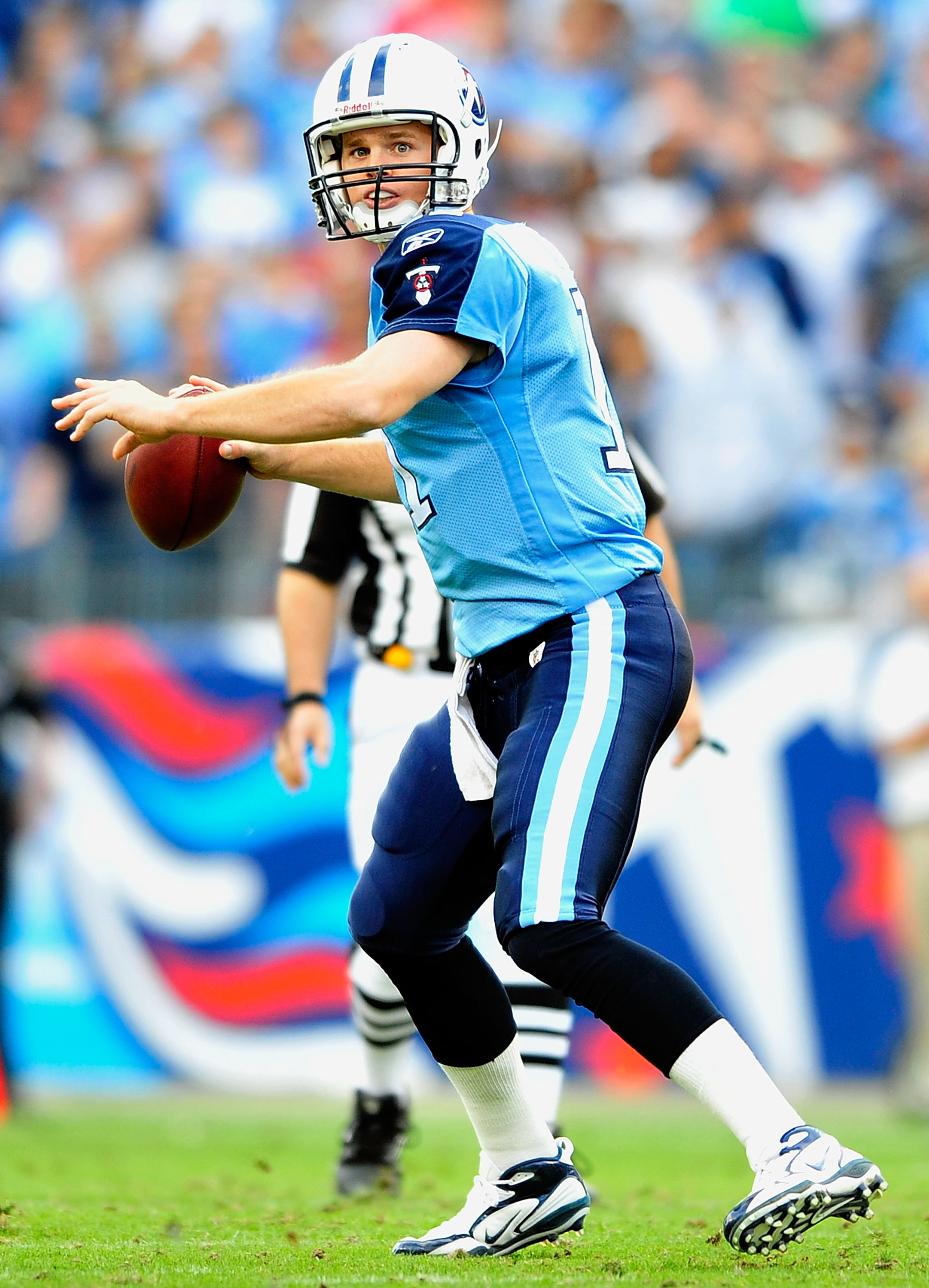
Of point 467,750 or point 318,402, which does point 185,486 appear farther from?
point 467,750

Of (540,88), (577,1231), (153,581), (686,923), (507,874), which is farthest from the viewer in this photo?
(540,88)

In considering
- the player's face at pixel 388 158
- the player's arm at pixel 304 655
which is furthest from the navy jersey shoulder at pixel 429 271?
the player's arm at pixel 304 655

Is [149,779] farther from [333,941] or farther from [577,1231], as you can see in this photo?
[577,1231]

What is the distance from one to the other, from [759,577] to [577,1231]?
560cm

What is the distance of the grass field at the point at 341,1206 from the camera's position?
3221mm

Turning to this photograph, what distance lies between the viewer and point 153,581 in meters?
9.30

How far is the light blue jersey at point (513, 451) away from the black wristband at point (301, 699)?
67.5 inches

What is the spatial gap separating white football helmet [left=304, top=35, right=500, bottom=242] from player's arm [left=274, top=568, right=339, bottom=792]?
161 cm

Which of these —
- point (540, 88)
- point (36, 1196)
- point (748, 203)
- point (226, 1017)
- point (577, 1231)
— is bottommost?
point (226, 1017)

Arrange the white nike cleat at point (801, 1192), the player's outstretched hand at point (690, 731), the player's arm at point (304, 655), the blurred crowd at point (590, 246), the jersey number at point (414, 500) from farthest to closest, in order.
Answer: the blurred crowd at point (590, 246), the player's arm at point (304, 655), the player's outstretched hand at point (690, 731), the jersey number at point (414, 500), the white nike cleat at point (801, 1192)

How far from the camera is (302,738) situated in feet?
16.8

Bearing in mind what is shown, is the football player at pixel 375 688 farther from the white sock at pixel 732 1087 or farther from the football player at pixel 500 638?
the white sock at pixel 732 1087

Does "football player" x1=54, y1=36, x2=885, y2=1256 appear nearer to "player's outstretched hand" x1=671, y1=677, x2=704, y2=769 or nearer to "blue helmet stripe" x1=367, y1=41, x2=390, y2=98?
"blue helmet stripe" x1=367, y1=41, x2=390, y2=98

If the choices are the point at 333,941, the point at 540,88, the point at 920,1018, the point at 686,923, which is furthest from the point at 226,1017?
the point at 540,88
